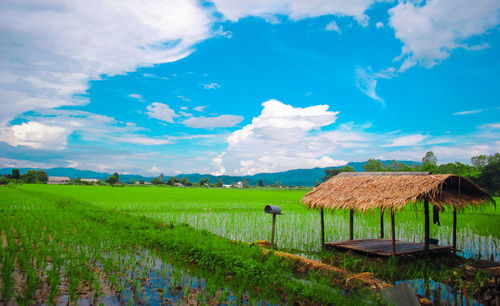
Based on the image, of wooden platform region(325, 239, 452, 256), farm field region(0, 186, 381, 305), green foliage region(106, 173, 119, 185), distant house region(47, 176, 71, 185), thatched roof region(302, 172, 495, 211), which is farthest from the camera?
distant house region(47, 176, 71, 185)

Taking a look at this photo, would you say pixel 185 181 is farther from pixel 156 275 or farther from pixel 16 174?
pixel 156 275

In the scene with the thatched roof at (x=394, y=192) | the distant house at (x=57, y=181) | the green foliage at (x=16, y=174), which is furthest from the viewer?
the distant house at (x=57, y=181)

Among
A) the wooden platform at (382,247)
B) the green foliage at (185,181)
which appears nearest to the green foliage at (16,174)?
the green foliage at (185,181)

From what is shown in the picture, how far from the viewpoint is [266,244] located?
27.6 feet

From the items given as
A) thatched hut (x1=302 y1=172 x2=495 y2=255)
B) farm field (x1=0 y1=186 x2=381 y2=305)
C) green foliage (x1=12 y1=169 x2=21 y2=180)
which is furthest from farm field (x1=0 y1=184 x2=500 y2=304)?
green foliage (x1=12 y1=169 x2=21 y2=180)

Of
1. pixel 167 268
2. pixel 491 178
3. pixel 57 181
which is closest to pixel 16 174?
pixel 57 181

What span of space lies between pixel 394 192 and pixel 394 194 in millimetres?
101

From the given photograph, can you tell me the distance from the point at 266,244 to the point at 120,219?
651 centimetres

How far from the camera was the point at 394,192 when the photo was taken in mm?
7402

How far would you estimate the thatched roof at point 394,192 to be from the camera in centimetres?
700

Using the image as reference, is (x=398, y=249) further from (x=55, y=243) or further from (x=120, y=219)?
(x=120, y=219)

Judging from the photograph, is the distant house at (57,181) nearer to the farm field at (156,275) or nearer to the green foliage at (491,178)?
the farm field at (156,275)

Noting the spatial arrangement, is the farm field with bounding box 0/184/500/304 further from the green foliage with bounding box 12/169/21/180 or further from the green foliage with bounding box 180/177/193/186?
the green foliage with bounding box 180/177/193/186

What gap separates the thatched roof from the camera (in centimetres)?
700
